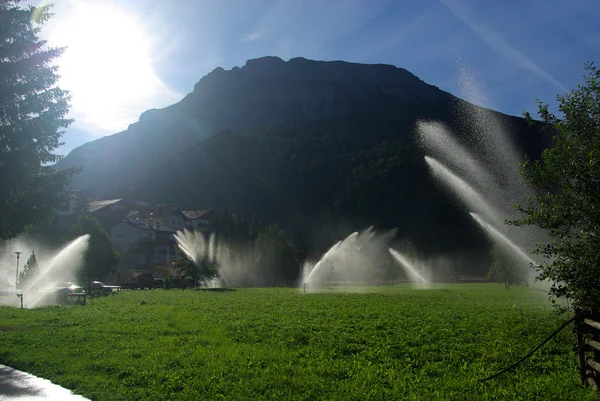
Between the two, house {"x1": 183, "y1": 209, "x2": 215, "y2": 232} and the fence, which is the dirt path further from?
house {"x1": 183, "y1": 209, "x2": 215, "y2": 232}

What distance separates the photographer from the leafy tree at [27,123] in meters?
19.7

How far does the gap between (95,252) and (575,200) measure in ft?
175

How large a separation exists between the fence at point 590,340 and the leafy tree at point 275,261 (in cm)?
6982

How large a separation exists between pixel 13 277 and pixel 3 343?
49.0m

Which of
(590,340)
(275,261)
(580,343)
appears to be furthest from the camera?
(275,261)

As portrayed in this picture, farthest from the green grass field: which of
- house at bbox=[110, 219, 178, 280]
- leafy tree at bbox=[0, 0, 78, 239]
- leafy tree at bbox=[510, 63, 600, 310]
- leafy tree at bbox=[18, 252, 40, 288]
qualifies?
house at bbox=[110, 219, 178, 280]

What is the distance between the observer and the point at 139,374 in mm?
11234

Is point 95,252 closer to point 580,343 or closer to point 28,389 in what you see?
point 28,389

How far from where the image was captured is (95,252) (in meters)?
52.9

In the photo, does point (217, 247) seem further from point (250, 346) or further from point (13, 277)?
point (250, 346)

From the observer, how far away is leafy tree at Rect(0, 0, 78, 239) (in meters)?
19.7

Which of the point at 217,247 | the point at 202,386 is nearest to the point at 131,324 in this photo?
the point at 202,386

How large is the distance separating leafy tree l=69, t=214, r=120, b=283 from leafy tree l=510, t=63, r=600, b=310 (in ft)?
168

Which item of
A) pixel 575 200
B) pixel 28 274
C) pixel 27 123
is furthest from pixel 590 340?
pixel 28 274
